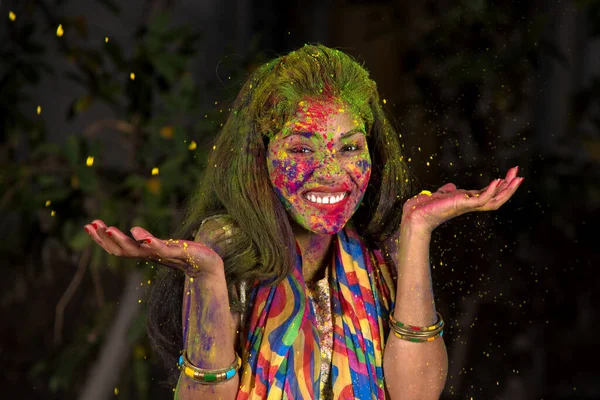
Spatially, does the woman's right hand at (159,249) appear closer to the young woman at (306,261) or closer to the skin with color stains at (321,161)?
the young woman at (306,261)

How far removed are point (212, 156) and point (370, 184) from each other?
0.21 metres

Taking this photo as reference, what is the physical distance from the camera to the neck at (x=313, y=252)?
1.29 m

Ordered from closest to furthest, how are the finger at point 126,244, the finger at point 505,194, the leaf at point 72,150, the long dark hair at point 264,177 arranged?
the finger at point 126,244, the finger at point 505,194, the long dark hair at point 264,177, the leaf at point 72,150

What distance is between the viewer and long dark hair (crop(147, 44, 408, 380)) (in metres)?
1.22

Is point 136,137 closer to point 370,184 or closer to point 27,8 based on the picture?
point 27,8

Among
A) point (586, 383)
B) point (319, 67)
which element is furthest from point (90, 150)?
point (586, 383)

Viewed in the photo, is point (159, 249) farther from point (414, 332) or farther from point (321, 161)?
point (414, 332)

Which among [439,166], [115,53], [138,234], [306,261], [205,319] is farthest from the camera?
[115,53]

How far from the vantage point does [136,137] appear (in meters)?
2.18

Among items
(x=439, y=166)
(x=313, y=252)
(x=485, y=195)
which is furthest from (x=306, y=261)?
(x=439, y=166)

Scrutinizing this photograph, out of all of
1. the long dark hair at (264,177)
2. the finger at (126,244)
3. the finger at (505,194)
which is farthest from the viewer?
the long dark hair at (264,177)

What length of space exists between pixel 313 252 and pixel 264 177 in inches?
5.0

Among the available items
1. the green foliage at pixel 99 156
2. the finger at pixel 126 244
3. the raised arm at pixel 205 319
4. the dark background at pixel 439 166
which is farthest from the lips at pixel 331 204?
the green foliage at pixel 99 156

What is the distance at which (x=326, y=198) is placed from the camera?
120 centimetres
